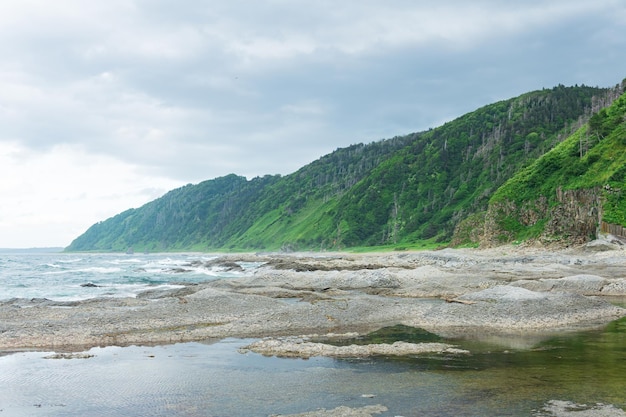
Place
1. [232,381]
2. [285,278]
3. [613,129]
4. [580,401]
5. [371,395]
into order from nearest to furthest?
[580,401]
[371,395]
[232,381]
[285,278]
[613,129]

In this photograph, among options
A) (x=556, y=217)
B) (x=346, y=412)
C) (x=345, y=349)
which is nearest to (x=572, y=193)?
(x=556, y=217)

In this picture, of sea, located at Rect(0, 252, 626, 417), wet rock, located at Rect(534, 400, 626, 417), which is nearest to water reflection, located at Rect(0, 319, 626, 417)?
sea, located at Rect(0, 252, 626, 417)

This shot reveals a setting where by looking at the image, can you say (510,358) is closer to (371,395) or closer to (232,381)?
(371,395)

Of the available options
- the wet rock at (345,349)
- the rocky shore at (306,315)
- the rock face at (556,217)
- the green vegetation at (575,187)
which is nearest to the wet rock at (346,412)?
the wet rock at (345,349)

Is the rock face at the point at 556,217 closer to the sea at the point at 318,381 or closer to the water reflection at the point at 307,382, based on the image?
the sea at the point at 318,381

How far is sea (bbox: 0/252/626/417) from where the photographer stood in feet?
49.0

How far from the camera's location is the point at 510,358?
20.6 metres

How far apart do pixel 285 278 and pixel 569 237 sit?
54.0 metres

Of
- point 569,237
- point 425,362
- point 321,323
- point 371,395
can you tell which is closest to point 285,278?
point 321,323

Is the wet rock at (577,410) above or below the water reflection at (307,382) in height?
above

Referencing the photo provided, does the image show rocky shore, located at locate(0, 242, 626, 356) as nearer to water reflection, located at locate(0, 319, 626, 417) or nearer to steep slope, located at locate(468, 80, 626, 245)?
water reflection, located at locate(0, 319, 626, 417)

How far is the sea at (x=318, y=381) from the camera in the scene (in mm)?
14938

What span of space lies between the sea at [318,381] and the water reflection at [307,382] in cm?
4

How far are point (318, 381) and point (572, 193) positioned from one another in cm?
8941
